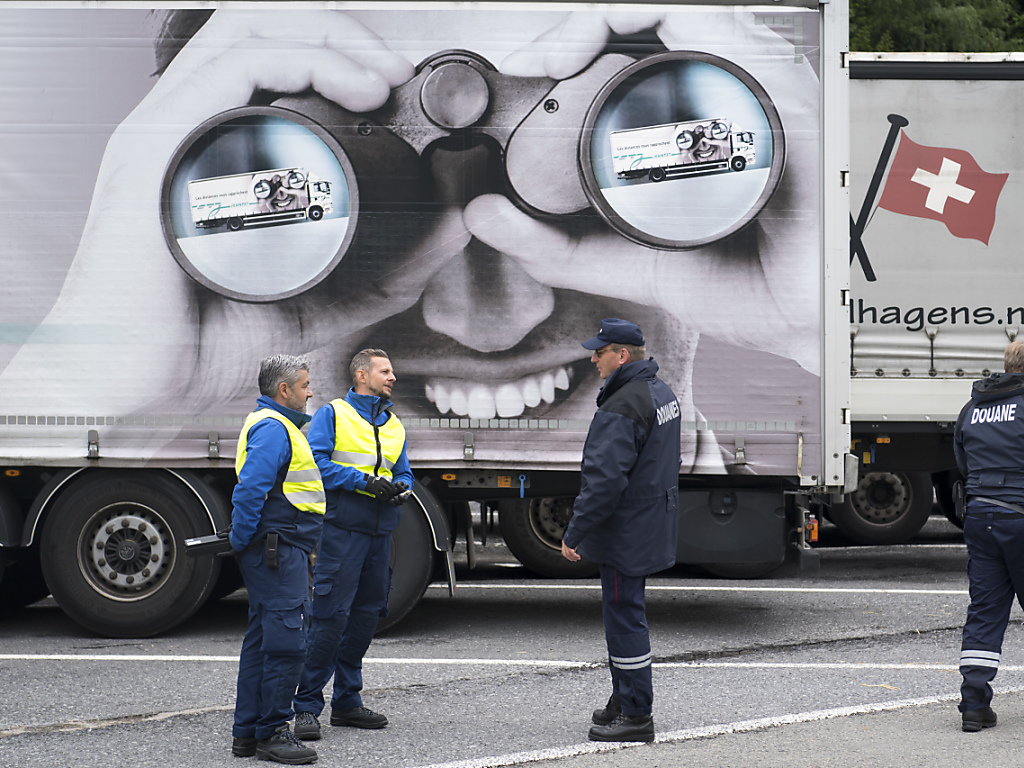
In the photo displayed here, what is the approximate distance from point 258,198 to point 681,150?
2.69 m

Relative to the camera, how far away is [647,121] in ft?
25.7

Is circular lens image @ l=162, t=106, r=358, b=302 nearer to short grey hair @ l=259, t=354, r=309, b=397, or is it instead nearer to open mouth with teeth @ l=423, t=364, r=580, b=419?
open mouth with teeth @ l=423, t=364, r=580, b=419

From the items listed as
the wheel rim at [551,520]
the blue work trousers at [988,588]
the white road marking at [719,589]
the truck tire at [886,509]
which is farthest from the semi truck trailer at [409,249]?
the truck tire at [886,509]

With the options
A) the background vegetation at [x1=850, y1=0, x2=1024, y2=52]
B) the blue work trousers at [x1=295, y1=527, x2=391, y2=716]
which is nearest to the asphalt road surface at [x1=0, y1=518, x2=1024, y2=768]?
the blue work trousers at [x1=295, y1=527, x2=391, y2=716]

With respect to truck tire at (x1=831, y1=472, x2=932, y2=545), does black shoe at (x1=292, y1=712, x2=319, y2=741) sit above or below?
below

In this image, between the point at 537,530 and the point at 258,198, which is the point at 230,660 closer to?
the point at 258,198

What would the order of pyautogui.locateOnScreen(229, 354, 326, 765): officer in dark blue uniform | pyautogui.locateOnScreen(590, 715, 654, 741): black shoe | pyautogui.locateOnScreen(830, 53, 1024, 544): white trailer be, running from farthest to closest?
pyautogui.locateOnScreen(830, 53, 1024, 544): white trailer → pyautogui.locateOnScreen(590, 715, 654, 741): black shoe → pyautogui.locateOnScreen(229, 354, 326, 765): officer in dark blue uniform

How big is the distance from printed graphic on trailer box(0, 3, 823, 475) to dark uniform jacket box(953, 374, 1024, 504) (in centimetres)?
170

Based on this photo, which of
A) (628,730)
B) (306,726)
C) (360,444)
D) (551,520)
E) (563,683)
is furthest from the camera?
(551,520)

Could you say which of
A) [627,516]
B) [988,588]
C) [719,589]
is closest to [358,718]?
[627,516]

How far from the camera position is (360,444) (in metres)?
5.93

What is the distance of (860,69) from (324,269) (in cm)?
533

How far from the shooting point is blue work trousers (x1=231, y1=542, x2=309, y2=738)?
5309mm

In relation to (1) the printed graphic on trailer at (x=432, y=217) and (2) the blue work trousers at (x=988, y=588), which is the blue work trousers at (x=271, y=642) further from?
(2) the blue work trousers at (x=988, y=588)
